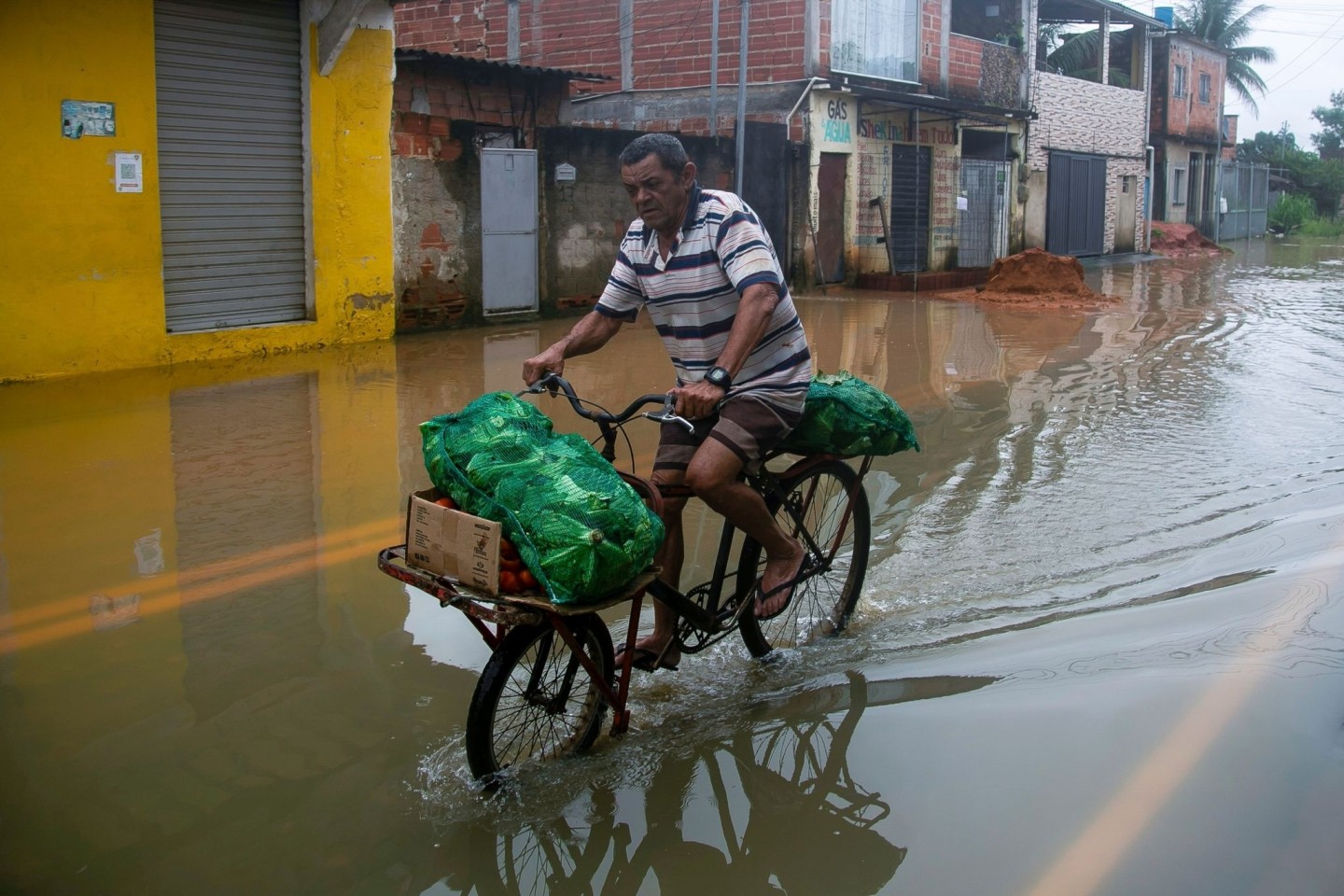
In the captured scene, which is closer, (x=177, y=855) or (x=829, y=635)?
(x=177, y=855)

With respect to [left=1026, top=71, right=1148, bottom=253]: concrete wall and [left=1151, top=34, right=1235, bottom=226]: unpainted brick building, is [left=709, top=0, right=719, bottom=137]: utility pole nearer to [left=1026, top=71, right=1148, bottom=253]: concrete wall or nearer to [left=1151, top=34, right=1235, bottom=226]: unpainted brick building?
[left=1026, top=71, right=1148, bottom=253]: concrete wall

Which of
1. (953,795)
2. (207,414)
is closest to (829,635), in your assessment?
(953,795)

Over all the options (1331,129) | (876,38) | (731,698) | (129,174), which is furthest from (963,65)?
(1331,129)

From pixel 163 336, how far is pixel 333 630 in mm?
7269

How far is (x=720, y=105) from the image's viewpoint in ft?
66.4

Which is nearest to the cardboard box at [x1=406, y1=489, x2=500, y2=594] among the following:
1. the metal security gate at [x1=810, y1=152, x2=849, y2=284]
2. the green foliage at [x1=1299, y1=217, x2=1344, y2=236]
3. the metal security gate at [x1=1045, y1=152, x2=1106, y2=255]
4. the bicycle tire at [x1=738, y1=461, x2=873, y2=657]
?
the bicycle tire at [x1=738, y1=461, x2=873, y2=657]

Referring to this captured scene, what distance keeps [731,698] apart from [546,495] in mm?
1304

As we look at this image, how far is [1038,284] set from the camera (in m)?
18.9

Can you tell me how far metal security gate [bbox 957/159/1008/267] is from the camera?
2472cm

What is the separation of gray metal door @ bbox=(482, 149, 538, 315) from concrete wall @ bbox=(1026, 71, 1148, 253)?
1557 centimetres

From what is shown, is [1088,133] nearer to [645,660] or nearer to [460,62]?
[460,62]

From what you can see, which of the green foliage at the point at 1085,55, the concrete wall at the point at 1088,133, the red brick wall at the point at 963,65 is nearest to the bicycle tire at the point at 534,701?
the red brick wall at the point at 963,65

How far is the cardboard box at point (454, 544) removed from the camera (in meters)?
Result: 3.18

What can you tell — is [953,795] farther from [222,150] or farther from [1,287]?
[222,150]
